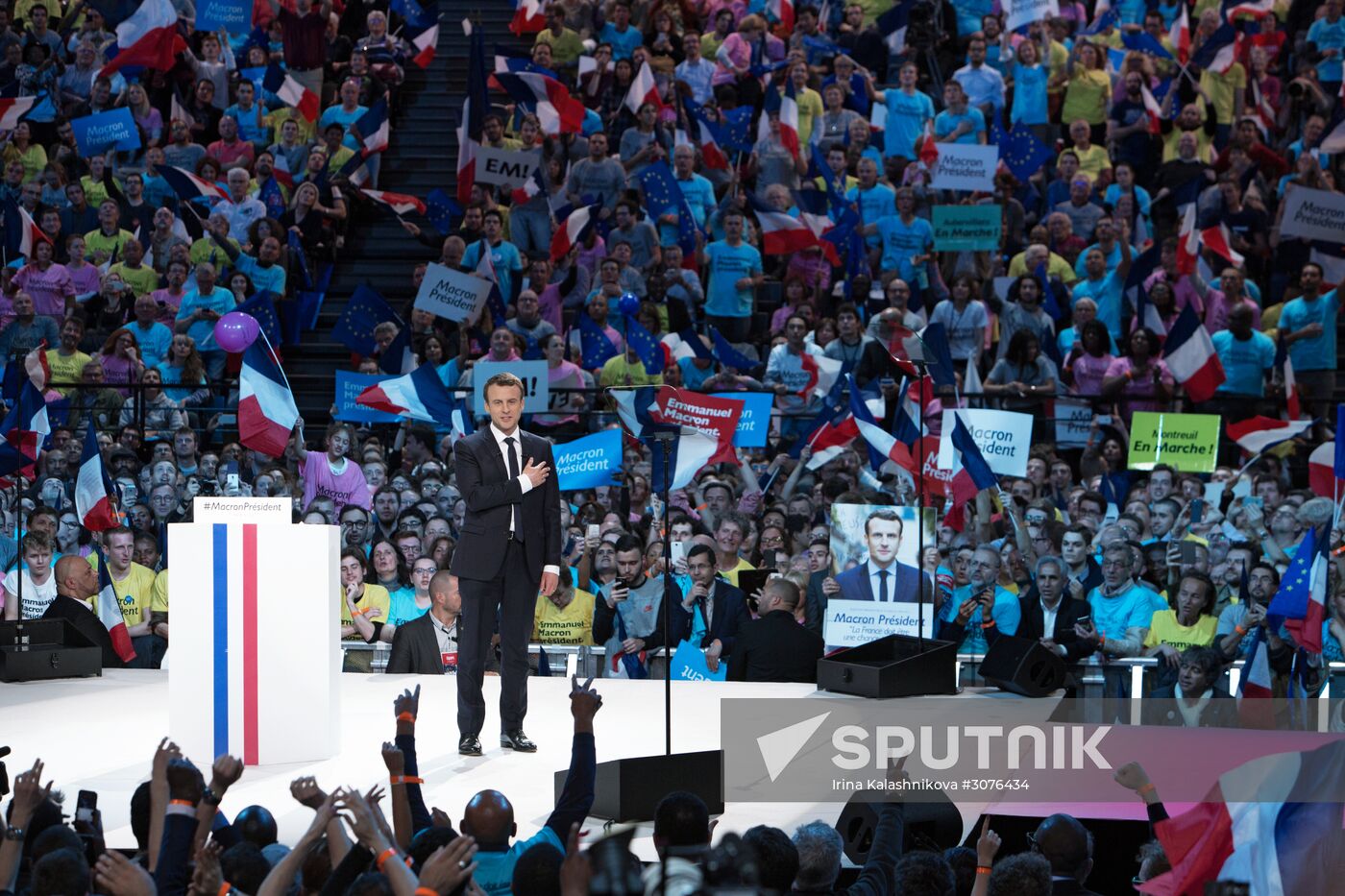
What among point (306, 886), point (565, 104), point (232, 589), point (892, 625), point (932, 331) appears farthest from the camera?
point (565, 104)

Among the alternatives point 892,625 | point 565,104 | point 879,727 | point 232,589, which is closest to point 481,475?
point 232,589

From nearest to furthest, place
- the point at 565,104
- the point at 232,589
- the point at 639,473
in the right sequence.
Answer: the point at 232,589 → the point at 639,473 → the point at 565,104

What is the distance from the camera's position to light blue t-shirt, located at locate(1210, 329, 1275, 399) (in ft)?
46.0

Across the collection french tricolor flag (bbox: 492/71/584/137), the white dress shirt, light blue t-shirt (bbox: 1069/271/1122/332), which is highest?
french tricolor flag (bbox: 492/71/584/137)

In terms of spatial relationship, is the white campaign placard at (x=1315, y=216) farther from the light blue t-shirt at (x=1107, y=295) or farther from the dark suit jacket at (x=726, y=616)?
the dark suit jacket at (x=726, y=616)

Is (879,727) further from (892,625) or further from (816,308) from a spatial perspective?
(816,308)

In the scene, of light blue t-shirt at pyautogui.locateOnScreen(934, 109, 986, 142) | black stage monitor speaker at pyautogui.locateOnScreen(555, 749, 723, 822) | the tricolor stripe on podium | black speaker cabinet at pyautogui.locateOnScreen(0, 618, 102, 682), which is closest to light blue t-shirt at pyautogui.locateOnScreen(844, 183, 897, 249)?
light blue t-shirt at pyautogui.locateOnScreen(934, 109, 986, 142)

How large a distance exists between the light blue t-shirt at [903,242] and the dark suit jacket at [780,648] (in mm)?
6119

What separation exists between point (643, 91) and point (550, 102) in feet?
2.85

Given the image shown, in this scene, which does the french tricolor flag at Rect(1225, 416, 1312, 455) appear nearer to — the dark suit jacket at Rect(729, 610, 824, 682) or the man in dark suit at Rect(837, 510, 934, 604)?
the man in dark suit at Rect(837, 510, 934, 604)

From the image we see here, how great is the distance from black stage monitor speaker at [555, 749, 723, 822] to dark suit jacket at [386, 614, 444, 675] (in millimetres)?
3473

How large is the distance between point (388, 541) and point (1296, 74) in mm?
10631

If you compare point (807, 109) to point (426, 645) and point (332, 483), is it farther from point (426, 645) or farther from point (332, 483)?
point (426, 645)

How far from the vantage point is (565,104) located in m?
16.2
